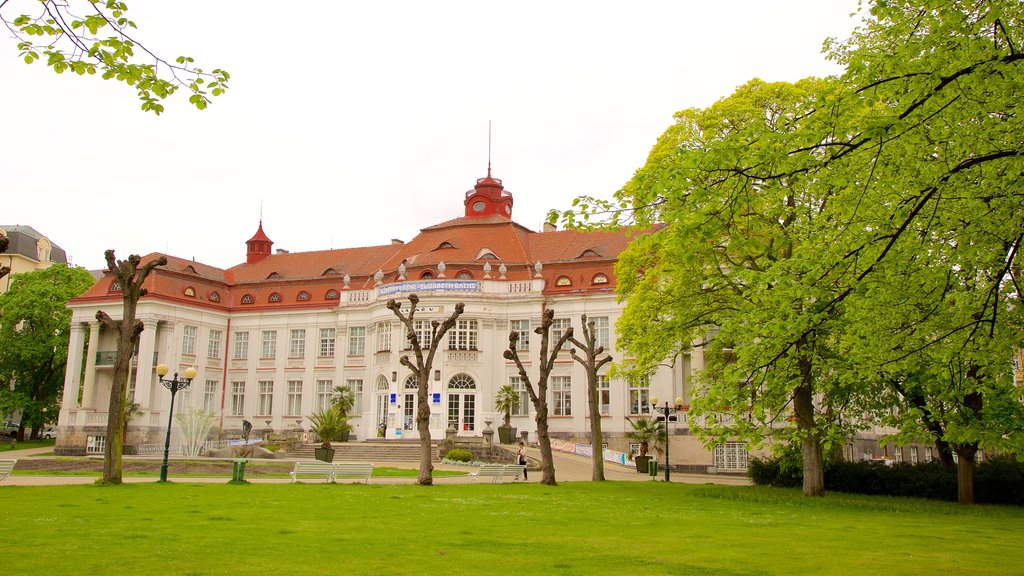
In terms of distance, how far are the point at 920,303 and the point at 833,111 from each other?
3615 millimetres

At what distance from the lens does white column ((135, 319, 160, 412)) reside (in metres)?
50.8

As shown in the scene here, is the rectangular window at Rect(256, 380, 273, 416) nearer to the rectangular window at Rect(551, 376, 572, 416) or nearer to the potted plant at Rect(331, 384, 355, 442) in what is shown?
the potted plant at Rect(331, 384, 355, 442)

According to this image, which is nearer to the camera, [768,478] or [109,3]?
[109,3]

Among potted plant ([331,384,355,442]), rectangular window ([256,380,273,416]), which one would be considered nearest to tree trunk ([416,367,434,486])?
potted plant ([331,384,355,442])

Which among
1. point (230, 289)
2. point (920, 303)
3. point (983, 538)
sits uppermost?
point (230, 289)

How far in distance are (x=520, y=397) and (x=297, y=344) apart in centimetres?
1577

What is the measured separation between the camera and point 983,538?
13664mm

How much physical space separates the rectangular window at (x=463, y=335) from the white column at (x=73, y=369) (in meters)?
22.6

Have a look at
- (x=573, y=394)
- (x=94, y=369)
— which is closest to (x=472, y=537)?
(x=573, y=394)

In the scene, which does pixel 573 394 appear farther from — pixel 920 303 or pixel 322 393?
pixel 920 303

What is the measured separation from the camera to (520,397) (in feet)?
159

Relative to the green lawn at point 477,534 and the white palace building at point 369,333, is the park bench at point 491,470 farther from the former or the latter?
the white palace building at point 369,333

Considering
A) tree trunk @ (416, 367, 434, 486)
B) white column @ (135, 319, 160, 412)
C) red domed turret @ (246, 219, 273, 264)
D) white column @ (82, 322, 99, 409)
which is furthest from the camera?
red domed turret @ (246, 219, 273, 264)

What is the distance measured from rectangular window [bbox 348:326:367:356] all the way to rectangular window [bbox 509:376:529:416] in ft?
33.2
